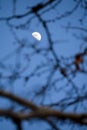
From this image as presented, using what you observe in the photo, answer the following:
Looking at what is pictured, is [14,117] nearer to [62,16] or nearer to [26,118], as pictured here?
[26,118]

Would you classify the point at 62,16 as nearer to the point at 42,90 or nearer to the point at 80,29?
the point at 80,29

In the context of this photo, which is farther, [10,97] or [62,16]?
[62,16]

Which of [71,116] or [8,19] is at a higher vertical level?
[8,19]

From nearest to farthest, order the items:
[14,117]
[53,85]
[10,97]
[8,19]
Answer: [10,97], [14,117], [8,19], [53,85]

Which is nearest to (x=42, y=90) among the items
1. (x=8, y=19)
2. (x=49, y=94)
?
(x=49, y=94)

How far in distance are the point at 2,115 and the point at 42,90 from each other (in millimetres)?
1851

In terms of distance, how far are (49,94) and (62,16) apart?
1.56m

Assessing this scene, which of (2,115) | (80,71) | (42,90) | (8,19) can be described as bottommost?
(2,115)

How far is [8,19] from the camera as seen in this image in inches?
156

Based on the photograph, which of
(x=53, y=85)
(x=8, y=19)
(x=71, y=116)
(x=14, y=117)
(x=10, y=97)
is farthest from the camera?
(x=53, y=85)

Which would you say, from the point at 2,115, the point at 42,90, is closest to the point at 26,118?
the point at 2,115

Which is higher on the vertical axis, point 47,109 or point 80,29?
point 80,29

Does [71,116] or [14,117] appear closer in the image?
[14,117]

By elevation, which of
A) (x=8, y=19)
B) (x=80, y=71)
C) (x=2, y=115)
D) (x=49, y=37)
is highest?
(x=8, y=19)
